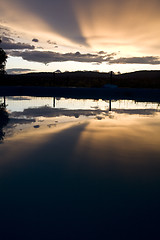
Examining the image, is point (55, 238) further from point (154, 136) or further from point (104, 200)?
point (154, 136)

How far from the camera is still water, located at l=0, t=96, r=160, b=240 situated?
96 centimetres

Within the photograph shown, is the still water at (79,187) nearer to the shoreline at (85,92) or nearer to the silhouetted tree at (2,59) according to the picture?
the shoreline at (85,92)

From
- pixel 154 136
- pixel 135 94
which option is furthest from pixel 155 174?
pixel 135 94

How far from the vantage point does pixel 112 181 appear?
4.76ft

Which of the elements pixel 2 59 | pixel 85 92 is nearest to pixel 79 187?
pixel 85 92

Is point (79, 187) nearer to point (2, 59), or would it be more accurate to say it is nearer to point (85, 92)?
point (85, 92)

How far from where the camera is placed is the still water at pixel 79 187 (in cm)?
96

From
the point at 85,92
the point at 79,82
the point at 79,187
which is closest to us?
the point at 79,187

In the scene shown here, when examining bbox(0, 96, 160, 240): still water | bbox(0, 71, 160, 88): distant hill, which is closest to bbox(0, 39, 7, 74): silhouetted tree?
bbox(0, 71, 160, 88): distant hill

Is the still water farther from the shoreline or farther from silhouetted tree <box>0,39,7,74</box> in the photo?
silhouetted tree <box>0,39,7,74</box>

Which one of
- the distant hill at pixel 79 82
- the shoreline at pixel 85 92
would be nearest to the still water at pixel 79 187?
the shoreline at pixel 85 92

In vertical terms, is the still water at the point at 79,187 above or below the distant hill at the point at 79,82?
below

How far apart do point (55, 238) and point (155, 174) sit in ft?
3.16

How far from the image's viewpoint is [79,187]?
4.45 feet
